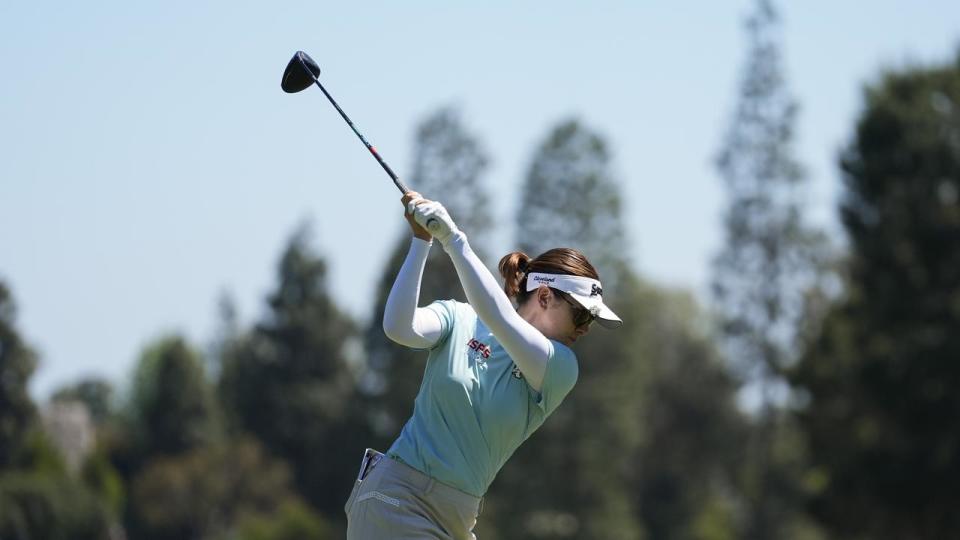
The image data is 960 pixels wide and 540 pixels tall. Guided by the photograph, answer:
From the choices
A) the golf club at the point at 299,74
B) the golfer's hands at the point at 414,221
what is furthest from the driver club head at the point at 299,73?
the golfer's hands at the point at 414,221

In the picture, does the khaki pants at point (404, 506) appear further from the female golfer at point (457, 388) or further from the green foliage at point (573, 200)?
the green foliage at point (573, 200)

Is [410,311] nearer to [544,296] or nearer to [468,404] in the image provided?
[468,404]

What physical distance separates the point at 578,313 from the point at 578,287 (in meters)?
0.13

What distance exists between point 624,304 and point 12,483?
2131 cm

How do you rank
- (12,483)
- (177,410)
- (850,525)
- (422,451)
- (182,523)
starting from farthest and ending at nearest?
(177,410)
(182,523)
(12,483)
(850,525)
(422,451)

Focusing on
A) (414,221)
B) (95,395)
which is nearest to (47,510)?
(414,221)

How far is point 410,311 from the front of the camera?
6.39m

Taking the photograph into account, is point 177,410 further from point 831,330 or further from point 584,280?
point 584,280

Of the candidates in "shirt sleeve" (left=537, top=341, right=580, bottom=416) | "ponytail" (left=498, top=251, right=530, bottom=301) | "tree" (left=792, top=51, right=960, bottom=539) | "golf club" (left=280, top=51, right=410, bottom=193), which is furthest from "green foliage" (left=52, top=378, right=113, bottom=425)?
"shirt sleeve" (left=537, top=341, right=580, bottom=416)

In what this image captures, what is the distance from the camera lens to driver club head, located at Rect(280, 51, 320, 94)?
7871mm

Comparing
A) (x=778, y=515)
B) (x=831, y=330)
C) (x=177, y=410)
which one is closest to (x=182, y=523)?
(x=177, y=410)

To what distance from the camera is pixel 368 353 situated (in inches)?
2403

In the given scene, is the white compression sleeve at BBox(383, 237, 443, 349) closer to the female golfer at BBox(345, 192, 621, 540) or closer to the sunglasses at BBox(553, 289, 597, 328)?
the female golfer at BBox(345, 192, 621, 540)

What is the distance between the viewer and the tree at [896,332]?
3562cm
